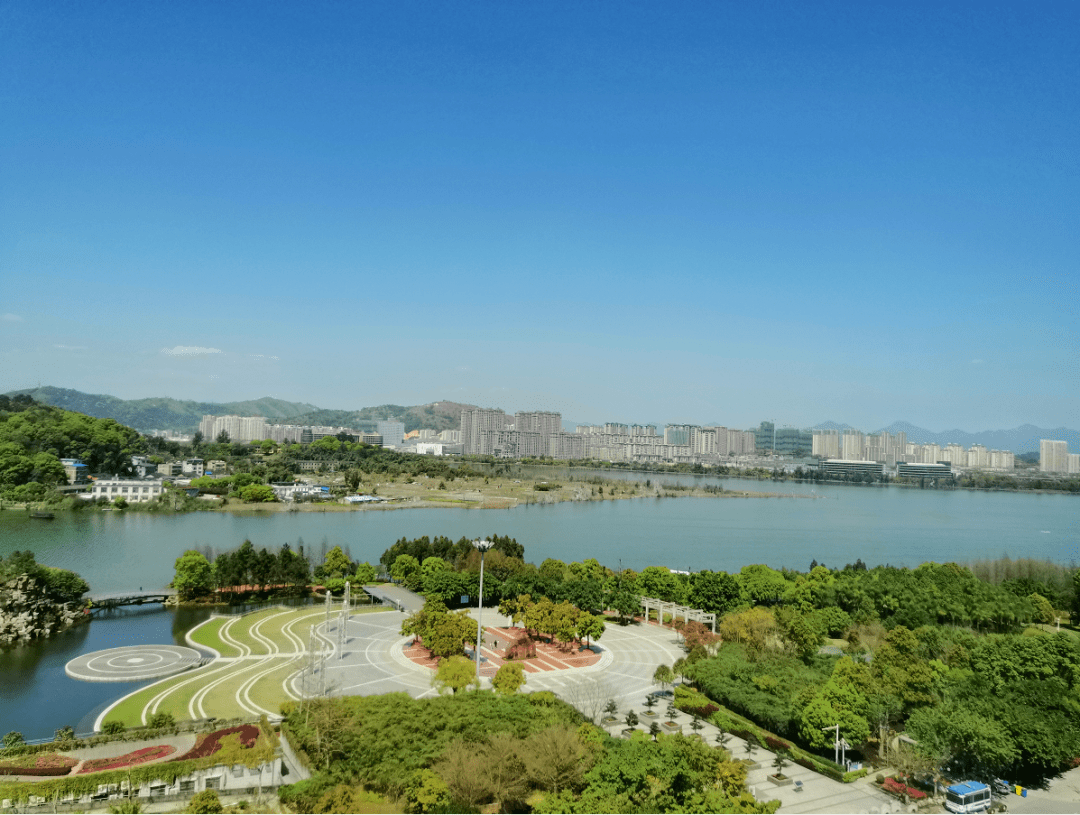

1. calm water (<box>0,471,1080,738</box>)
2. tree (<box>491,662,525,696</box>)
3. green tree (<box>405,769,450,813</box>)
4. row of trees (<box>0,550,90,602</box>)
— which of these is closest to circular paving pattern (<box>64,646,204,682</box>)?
calm water (<box>0,471,1080,738</box>)

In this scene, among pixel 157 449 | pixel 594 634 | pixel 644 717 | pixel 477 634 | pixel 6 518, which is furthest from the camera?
pixel 157 449

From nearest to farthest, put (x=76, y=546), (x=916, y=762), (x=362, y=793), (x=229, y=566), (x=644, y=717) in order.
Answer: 1. (x=362, y=793)
2. (x=916, y=762)
3. (x=644, y=717)
4. (x=229, y=566)
5. (x=76, y=546)

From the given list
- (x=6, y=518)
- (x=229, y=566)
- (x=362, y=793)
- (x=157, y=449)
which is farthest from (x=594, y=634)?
(x=157, y=449)

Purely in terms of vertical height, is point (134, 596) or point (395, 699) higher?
point (395, 699)

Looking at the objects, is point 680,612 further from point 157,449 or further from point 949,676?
point 157,449

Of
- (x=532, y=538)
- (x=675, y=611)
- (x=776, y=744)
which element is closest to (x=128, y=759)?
(x=776, y=744)

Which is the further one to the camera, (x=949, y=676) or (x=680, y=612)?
(x=680, y=612)

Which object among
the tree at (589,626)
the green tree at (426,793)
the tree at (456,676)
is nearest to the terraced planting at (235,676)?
the tree at (456,676)

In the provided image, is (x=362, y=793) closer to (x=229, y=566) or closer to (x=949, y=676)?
(x=949, y=676)
